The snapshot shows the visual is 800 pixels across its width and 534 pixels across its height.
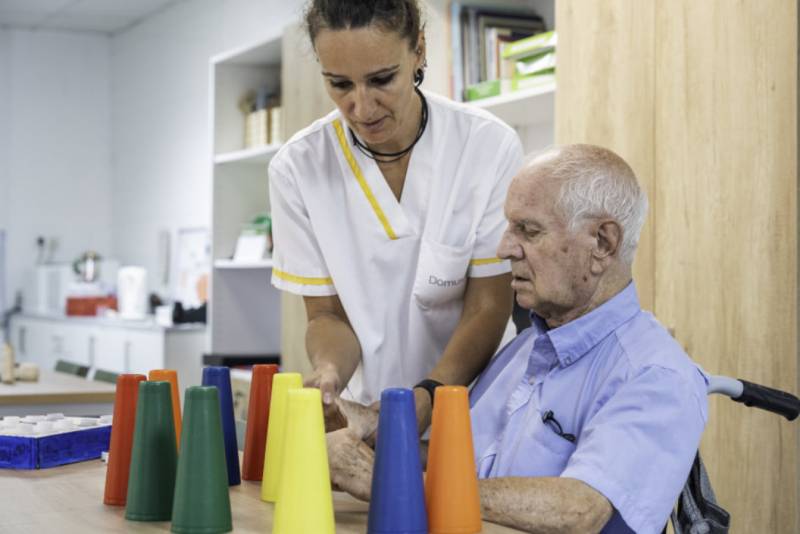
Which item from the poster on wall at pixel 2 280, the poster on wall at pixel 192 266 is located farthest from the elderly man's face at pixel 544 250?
the poster on wall at pixel 2 280

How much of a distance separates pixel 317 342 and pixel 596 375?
0.58 m

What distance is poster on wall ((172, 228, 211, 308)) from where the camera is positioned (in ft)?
19.9

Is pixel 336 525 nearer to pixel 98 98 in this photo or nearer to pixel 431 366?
pixel 431 366

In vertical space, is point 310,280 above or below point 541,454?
above

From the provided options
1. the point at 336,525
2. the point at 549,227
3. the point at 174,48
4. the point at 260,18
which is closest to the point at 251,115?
the point at 260,18

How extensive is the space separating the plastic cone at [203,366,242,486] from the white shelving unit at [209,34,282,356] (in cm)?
318

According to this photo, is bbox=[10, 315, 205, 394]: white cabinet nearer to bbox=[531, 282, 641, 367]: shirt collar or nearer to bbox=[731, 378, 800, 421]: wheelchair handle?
bbox=[531, 282, 641, 367]: shirt collar

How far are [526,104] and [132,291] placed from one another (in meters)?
3.91

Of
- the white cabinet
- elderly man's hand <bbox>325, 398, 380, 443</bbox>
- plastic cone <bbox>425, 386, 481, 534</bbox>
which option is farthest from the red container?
plastic cone <bbox>425, 386, 481, 534</bbox>

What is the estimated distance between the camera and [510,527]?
1283 mm

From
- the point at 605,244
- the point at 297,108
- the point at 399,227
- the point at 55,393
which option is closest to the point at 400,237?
the point at 399,227

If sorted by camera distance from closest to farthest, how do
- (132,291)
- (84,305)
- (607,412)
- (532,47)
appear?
(607,412), (532,47), (132,291), (84,305)

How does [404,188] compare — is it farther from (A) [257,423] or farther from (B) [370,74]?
(A) [257,423]

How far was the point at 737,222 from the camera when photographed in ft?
7.13
